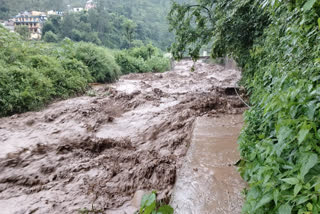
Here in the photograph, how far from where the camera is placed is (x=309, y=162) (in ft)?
4.38

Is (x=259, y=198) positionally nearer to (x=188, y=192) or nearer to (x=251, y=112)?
(x=188, y=192)

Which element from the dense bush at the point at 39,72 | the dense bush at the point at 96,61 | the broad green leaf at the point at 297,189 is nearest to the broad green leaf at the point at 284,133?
the broad green leaf at the point at 297,189

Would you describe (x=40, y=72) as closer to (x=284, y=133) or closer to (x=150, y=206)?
(x=150, y=206)

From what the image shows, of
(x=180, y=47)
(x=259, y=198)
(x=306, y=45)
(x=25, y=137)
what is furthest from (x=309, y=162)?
(x=180, y=47)

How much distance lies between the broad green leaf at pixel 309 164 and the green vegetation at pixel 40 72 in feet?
26.0

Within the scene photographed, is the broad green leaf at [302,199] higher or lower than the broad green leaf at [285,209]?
higher

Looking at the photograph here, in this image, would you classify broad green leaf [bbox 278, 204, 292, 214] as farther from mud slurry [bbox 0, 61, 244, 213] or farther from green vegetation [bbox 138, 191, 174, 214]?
mud slurry [bbox 0, 61, 244, 213]

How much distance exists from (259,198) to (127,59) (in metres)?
19.5

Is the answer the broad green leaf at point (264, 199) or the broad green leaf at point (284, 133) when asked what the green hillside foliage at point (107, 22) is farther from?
the broad green leaf at point (264, 199)

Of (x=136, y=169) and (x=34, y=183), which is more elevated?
(x=136, y=169)

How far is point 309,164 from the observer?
1.32 metres

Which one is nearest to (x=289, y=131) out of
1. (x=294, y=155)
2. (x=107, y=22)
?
(x=294, y=155)

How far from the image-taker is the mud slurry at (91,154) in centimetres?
317

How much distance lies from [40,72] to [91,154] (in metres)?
6.06
